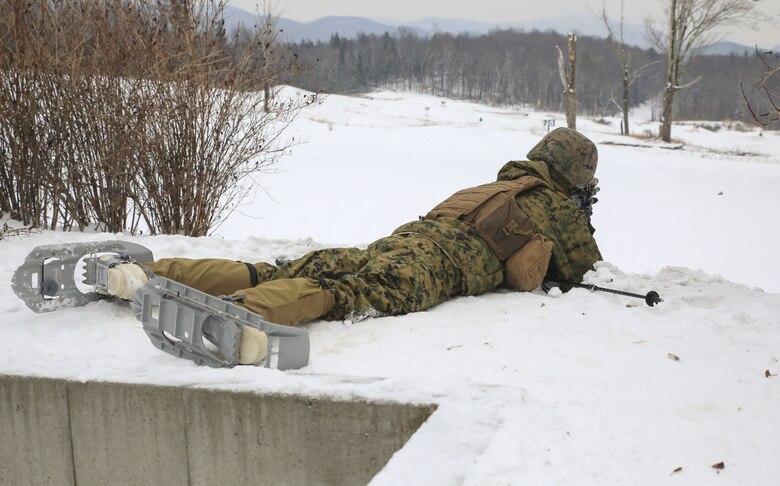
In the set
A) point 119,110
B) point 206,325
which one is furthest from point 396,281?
point 119,110

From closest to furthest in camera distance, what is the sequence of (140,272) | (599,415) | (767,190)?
(599,415), (140,272), (767,190)

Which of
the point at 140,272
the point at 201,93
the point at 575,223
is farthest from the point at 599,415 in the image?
the point at 201,93

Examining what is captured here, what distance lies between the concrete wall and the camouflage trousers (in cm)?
65

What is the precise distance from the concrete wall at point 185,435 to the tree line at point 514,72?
223ft

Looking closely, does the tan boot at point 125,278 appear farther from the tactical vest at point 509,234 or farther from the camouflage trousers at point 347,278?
the tactical vest at point 509,234

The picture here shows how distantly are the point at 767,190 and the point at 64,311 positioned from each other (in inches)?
544

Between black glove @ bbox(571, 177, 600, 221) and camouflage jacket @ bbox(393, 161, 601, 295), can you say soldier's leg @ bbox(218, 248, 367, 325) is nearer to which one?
camouflage jacket @ bbox(393, 161, 601, 295)

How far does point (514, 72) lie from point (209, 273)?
8276 cm

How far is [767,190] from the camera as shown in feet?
45.4

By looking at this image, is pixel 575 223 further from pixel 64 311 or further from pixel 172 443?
pixel 64 311

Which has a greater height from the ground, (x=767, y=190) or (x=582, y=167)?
(x=582, y=167)

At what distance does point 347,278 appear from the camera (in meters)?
3.58

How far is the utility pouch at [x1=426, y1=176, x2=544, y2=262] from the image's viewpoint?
3979mm

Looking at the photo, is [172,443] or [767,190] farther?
[767,190]
